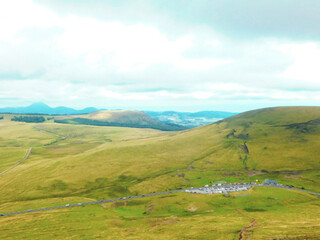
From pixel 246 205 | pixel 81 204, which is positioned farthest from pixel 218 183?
pixel 81 204

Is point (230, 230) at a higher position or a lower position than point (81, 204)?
higher

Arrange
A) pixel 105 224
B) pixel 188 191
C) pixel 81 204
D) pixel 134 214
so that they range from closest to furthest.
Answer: pixel 105 224 → pixel 134 214 → pixel 81 204 → pixel 188 191

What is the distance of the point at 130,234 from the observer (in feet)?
316

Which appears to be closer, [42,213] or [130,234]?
[130,234]

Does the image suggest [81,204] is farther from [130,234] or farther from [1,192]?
[1,192]

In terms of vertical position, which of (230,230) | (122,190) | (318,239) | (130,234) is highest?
(318,239)

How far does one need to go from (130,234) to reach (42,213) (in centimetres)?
7274

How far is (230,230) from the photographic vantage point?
287 ft

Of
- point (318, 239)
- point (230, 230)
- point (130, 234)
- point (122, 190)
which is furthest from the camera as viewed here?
point (122, 190)

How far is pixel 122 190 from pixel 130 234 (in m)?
94.9

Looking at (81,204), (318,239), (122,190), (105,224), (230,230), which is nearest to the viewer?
(318,239)

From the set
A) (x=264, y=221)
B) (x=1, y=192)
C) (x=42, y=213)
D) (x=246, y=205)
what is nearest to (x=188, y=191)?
(x=246, y=205)

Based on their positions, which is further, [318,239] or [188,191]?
[188,191]

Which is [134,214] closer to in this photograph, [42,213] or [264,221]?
[42,213]
